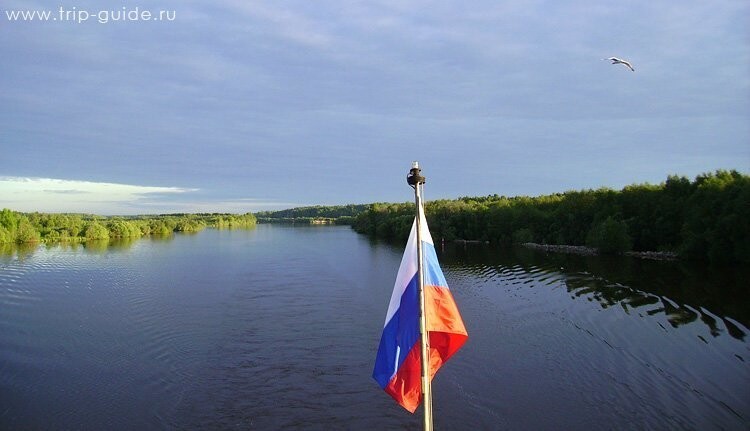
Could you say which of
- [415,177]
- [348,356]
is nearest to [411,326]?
[415,177]

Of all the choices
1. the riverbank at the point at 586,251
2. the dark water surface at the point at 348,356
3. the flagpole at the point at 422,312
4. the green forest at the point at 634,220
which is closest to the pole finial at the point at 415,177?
the flagpole at the point at 422,312

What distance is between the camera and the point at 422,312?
5125 millimetres

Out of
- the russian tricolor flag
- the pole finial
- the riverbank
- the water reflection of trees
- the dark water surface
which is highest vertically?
the pole finial

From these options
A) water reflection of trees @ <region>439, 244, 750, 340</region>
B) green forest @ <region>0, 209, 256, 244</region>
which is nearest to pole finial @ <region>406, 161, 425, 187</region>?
water reflection of trees @ <region>439, 244, 750, 340</region>

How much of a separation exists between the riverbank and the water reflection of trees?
2.85m

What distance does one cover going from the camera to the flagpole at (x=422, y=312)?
4.81 m

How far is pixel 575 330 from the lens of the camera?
20.2m

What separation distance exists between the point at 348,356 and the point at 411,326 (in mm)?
11937

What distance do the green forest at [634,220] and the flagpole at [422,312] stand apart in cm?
4259

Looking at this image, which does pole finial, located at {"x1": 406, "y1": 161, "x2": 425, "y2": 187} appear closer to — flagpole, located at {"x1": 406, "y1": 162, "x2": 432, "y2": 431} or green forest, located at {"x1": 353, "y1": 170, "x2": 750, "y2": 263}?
flagpole, located at {"x1": 406, "y1": 162, "x2": 432, "y2": 431}

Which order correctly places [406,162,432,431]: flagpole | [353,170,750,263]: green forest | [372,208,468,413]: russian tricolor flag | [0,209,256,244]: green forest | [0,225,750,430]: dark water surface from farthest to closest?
[0,209,256,244]: green forest
[353,170,750,263]: green forest
[0,225,750,430]: dark water surface
[372,208,468,413]: russian tricolor flag
[406,162,432,431]: flagpole

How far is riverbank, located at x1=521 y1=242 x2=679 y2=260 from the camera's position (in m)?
46.1

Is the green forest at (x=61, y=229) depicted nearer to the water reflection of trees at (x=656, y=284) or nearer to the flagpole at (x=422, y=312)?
the water reflection of trees at (x=656, y=284)

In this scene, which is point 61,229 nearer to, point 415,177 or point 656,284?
point 656,284
